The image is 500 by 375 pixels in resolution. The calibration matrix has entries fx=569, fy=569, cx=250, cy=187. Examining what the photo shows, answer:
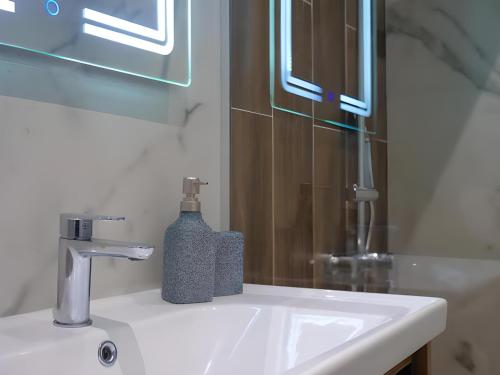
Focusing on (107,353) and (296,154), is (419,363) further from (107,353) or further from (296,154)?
(296,154)

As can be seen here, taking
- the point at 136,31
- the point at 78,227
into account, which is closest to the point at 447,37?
the point at 136,31

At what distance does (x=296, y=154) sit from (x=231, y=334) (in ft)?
1.96

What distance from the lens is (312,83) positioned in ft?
4.56

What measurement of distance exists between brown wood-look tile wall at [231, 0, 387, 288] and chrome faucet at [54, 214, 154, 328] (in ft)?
1.57

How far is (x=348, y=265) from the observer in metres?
1.47

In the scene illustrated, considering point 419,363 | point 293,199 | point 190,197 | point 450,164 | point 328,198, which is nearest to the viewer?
point 419,363

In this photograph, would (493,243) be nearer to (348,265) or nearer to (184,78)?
(348,265)

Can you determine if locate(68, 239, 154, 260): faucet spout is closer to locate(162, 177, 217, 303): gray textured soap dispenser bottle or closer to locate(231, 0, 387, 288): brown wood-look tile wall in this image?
locate(162, 177, 217, 303): gray textured soap dispenser bottle

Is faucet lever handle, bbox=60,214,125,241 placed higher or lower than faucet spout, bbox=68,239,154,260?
higher

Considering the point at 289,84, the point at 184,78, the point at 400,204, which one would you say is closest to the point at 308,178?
the point at 289,84

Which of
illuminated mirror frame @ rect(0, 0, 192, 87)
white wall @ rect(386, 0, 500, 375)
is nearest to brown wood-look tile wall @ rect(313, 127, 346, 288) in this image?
white wall @ rect(386, 0, 500, 375)

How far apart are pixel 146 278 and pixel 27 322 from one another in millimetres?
268

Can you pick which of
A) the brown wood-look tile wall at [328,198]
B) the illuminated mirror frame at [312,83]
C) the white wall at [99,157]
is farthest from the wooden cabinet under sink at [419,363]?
the illuminated mirror frame at [312,83]

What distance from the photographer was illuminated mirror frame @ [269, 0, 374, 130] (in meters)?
1.30
